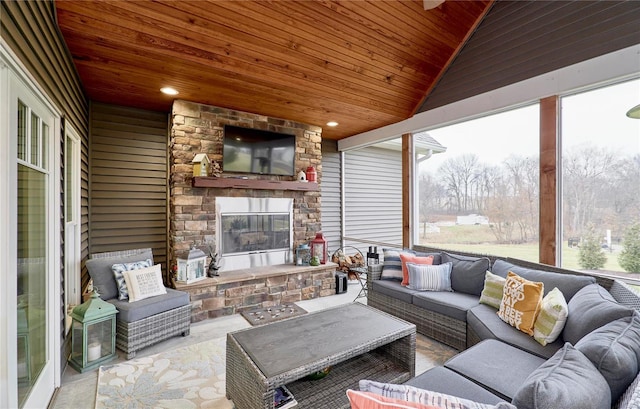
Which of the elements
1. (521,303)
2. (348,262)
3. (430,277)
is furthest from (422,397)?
(348,262)

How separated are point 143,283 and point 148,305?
0.29m

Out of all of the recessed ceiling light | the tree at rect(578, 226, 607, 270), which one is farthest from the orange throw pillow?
the recessed ceiling light

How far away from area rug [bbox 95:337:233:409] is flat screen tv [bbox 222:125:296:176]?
2374mm

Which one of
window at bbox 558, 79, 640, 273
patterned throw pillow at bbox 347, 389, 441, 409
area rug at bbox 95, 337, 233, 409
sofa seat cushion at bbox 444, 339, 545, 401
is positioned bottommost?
area rug at bbox 95, 337, 233, 409

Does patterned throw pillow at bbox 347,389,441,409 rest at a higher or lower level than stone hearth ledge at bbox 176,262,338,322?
higher

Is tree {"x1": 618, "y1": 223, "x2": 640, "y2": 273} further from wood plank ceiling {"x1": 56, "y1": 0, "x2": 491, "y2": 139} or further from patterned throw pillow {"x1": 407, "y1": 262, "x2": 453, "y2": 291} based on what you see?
wood plank ceiling {"x1": 56, "y1": 0, "x2": 491, "y2": 139}

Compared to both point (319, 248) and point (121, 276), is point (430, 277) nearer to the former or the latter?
point (319, 248)

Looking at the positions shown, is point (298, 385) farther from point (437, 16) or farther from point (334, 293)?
point (437, 16)

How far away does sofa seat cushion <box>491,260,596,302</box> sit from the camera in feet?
7.76

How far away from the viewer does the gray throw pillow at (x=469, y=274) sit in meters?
3.15

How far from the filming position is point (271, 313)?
3.90 metres

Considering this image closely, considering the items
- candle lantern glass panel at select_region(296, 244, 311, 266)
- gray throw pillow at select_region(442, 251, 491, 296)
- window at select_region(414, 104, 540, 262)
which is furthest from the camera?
candle lantern glass panel at select_region(296, 244, 311, 266)

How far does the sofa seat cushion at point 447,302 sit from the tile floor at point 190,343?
36cm

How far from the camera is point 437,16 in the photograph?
3281 mm
